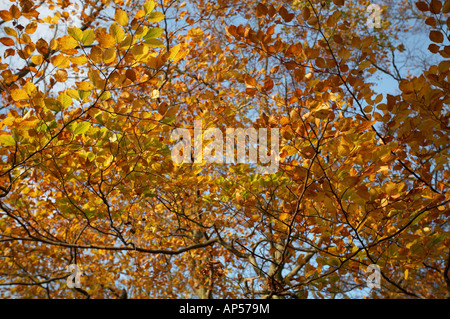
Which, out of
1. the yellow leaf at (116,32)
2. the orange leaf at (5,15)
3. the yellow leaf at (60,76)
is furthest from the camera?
the orange leaf at (5,15)

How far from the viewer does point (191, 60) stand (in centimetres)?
479

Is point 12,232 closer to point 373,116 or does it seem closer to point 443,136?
point 373,116

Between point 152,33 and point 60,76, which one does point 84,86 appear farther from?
point 152,33

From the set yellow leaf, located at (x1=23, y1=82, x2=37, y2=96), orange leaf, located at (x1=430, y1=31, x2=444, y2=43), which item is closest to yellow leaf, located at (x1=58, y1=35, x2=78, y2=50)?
yellow leaf, located at (x1=23, y1=82, x2=37, y2=96)

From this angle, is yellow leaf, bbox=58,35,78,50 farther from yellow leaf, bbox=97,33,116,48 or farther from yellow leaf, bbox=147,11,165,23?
yellow leaf, bbox=147,11,165,23

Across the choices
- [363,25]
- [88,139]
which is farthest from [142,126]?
[363,25]

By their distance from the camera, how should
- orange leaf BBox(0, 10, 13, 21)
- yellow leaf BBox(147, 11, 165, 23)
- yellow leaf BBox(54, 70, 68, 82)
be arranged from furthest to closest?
orange leaf BBox(0, 10, 13, 21) < yellow leaf BBox(54, 70, 68, 82) < yellow leaf BBox(147, 11, 165, 23)

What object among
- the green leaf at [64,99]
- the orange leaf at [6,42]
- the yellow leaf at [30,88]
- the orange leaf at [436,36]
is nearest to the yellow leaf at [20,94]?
the yellow leaf at [30,88]

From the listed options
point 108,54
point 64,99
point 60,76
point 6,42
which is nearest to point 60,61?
point 60,76

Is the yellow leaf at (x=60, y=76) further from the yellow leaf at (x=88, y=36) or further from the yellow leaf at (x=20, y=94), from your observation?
the yellow leaf at (x=88, y=36)

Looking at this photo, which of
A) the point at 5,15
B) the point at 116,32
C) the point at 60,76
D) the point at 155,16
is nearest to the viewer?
the point at 116,32

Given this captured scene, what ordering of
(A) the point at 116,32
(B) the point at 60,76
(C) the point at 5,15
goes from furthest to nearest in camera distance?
(C) the point at 5,15 → (B) the point at 60,76 → (A) the point at 116,32

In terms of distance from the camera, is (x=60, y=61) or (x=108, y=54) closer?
(x=108, y=54)
